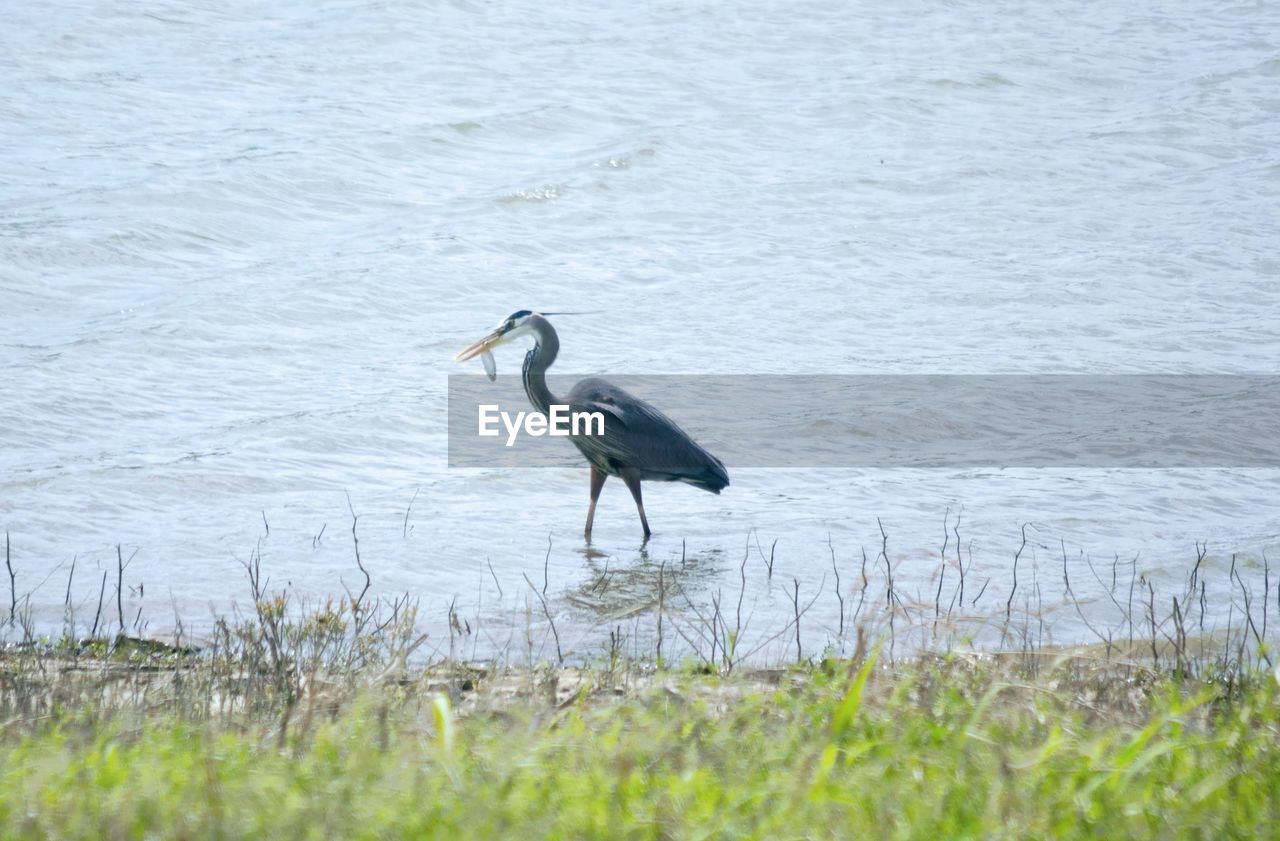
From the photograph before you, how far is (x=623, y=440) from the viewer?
802 centimetres

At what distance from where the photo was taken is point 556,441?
10.4m

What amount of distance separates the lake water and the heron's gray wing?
0.37 m

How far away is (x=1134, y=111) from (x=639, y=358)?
11.6 metres

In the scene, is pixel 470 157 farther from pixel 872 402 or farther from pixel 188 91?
pixel 872 402

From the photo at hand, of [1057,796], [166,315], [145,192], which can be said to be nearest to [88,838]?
[1057,796]

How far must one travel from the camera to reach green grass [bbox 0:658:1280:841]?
9.18 ft

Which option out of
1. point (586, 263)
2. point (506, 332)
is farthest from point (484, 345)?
point (586, 263)

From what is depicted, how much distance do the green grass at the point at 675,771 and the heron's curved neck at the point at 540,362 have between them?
14.7 ft

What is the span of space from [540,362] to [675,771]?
5.25 meters

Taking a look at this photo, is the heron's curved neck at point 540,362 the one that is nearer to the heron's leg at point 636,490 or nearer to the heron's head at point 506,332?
the heron's head at point 506,332

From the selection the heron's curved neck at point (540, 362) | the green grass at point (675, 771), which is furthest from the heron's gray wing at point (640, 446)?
the green grass at point (675, 771)

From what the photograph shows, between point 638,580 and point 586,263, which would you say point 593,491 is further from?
point 586,263

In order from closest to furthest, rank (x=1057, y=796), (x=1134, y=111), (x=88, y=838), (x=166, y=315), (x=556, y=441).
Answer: (x=88, y=838)
(x=1057, y=796)
(x=556, y=441)
(x=166, y=315)
(x=1134, y=111)

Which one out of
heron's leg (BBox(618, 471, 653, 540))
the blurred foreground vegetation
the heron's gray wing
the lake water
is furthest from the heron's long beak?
the blurred foreground vegetation
